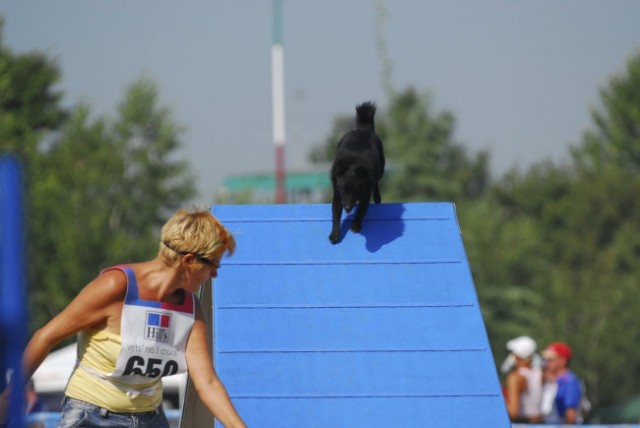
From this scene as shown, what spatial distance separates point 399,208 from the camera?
697 centimetres

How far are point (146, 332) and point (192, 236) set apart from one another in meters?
0.39

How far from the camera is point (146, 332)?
381 centimetres

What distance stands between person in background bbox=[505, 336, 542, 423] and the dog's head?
9.12ft

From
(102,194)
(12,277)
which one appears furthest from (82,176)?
(12,277)

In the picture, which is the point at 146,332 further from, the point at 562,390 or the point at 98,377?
the point at 562,390

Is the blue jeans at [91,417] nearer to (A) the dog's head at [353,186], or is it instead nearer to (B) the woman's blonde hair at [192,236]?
(B) the woman's blonde hair at [192,236]

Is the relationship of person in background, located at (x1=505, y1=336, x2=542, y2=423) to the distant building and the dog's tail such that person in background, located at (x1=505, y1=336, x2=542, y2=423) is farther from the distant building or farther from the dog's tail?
the distant building

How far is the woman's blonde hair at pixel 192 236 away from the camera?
3.71 metres

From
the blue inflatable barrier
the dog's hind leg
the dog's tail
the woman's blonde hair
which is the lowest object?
the dog's hind leg

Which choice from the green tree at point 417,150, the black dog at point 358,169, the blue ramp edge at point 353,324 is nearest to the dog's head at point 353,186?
the black dog at point 358,169

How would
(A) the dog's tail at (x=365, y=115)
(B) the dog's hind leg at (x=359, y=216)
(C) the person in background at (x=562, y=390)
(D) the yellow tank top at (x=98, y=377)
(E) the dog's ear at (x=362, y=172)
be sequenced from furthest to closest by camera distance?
1. (C) the person in background at (x=562, y=390)
2. (A) the dog's tail at (x=365, y=115)
3. (E) the dog's ear at (x=362, y=172)
4. (B) the dog's hind leg at (x=359, y=216)
5. (D) the yellow tank top at (x=98, y=377)

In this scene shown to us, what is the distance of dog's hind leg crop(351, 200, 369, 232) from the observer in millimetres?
6698

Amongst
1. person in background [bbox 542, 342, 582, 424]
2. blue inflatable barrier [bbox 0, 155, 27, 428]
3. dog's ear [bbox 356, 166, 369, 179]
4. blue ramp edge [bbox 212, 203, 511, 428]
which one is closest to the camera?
blue inflatable barrier [bbox 0, 155, 27, 428]

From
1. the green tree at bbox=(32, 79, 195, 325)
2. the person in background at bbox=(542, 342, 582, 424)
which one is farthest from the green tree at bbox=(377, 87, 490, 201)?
the person in background at bbox=(542, 342, 582, 424)
